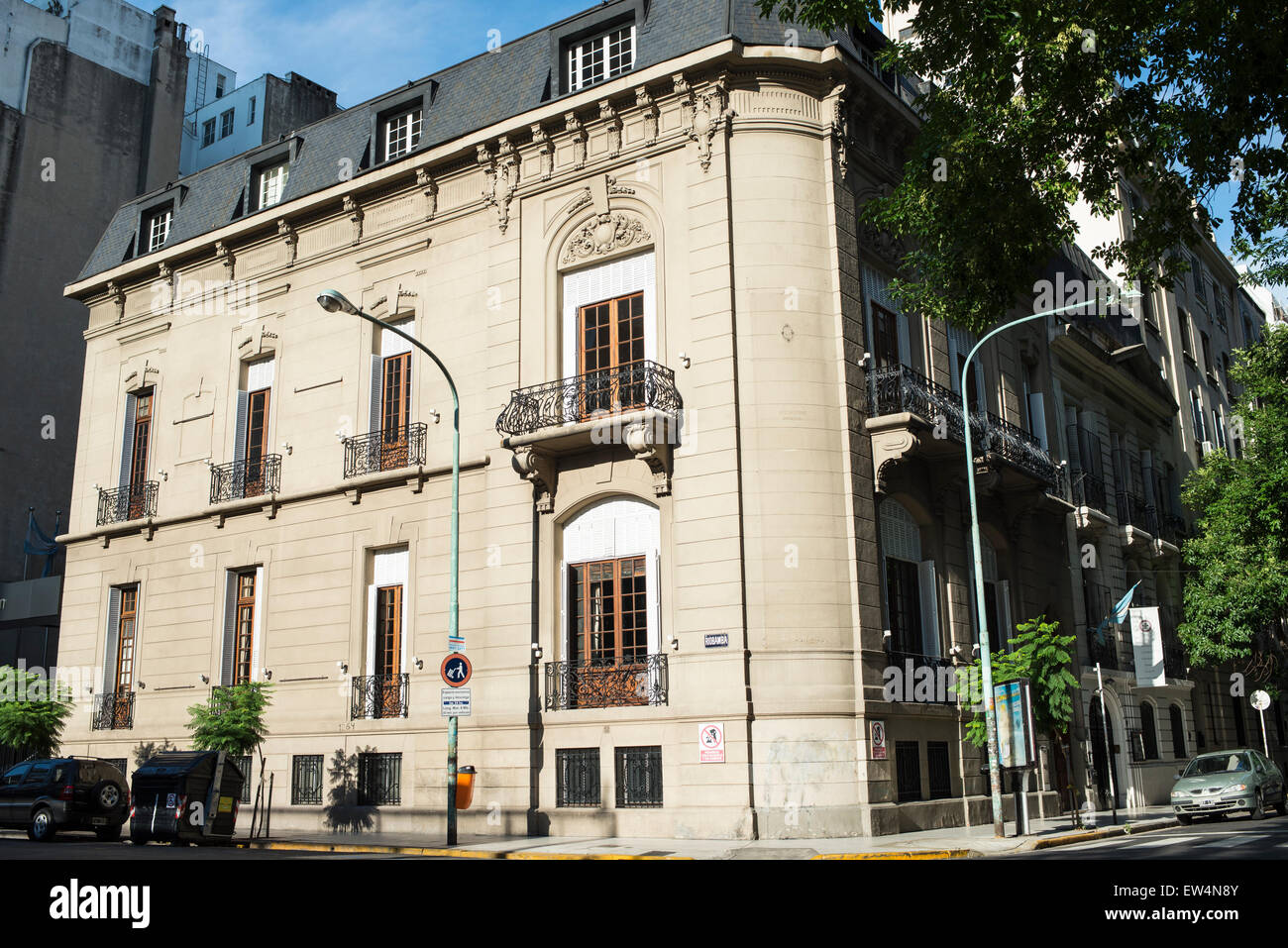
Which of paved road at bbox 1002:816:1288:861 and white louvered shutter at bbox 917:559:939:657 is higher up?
white louvered shutter at bbox 917:559:939:657

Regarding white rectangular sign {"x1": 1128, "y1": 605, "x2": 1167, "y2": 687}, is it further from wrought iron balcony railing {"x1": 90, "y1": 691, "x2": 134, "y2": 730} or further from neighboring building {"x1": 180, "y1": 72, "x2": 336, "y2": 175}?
neighboring building {"x1": 180, "y1": 72, "x2": 336, "y2": 175}

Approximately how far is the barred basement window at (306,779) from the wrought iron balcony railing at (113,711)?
240 inches

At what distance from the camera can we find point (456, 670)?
19000 mm

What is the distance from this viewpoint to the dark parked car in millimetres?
21828

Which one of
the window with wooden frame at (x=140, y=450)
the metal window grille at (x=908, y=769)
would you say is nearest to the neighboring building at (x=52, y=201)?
the window with wooden frame at (x=140, y=450)

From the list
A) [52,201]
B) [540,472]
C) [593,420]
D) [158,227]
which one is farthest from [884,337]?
[52,201]

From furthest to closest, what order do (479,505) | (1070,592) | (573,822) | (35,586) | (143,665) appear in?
(35,586)
(1070,592)
(143,665)
(479,505)
(573,822)

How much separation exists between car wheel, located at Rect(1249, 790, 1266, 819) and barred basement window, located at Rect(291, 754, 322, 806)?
71.5ft

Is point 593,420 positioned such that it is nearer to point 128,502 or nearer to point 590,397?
point 590,397

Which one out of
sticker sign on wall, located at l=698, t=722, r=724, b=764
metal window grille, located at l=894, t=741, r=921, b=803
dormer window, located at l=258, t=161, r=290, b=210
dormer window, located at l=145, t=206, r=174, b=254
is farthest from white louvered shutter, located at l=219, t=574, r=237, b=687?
metal window grille, located at l=894, t=741, r=921, b=803
